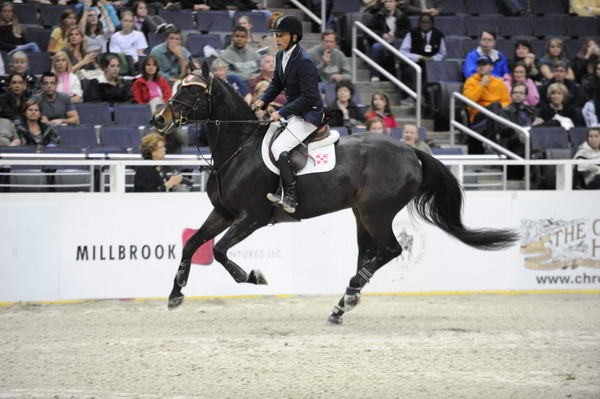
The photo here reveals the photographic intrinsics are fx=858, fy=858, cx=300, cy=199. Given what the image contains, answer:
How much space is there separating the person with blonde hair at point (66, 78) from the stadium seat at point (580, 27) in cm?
967

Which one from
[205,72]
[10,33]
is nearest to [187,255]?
[205,72]

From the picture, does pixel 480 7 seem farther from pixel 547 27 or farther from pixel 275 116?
pixel 275 116

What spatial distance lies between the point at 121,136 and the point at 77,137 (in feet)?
1.76

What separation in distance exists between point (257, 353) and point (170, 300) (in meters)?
1.01

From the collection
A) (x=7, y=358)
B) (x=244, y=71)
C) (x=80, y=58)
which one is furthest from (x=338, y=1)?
(x=7, y=358)

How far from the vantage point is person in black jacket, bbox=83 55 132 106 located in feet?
37.6

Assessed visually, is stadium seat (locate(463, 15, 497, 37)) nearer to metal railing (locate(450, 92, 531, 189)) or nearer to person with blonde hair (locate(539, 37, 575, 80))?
person with blonde hair (locate(539, 37, 575, 80))

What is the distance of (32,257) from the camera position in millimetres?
9375

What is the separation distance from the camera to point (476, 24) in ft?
51.7

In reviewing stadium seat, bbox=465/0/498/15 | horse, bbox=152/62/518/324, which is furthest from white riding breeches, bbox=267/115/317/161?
stadium seat, bbox=465/0/498/15

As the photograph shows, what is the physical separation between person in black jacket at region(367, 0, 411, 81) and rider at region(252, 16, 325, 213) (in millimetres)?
6653

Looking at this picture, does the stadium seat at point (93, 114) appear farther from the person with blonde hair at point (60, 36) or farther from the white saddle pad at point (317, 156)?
the white saddle pad at point (317, 156)

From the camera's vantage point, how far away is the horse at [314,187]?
7562 millimetres

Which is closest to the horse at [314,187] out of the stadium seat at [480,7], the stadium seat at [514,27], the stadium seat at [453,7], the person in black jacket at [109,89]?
the person in black jacket at [109,89]
